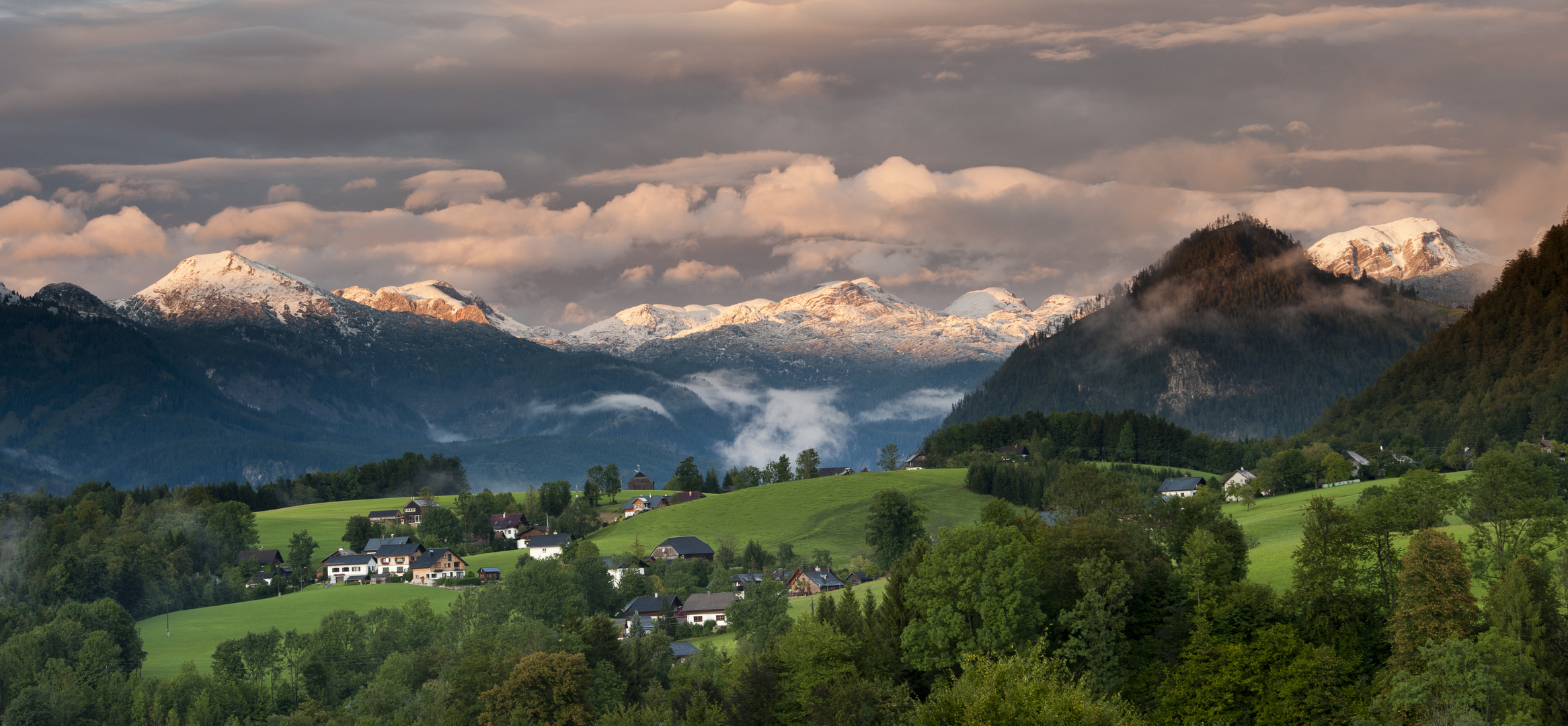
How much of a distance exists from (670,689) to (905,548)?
161 feet

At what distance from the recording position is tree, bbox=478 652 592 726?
73500 millimetres

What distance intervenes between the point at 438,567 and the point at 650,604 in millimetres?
46288

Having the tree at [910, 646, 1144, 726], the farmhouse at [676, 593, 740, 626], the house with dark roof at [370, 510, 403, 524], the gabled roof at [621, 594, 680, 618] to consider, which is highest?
the house with dark roof at [370, 510, 403, 524]

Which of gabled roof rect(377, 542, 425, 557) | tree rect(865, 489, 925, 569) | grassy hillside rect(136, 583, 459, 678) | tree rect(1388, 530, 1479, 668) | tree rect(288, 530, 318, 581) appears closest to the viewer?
tree rect(1388, 530, 1479, 668)

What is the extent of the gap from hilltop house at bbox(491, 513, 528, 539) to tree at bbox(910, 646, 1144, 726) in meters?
142

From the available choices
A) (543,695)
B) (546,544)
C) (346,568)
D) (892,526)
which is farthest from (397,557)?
(543,695)

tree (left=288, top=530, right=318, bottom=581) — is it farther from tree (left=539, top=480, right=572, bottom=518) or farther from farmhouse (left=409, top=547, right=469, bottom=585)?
tree (left=539, top=480, right=572, bottom=518)

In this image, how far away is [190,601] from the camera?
142 metres

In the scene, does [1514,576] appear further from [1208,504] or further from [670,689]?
[670,689]

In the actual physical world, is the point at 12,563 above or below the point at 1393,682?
above

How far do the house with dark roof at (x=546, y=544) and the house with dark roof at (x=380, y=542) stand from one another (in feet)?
60.9

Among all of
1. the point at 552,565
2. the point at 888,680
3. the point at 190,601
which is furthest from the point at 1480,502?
the point at 190,601

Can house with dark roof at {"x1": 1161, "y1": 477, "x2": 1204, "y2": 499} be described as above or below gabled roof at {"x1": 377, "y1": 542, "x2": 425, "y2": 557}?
below

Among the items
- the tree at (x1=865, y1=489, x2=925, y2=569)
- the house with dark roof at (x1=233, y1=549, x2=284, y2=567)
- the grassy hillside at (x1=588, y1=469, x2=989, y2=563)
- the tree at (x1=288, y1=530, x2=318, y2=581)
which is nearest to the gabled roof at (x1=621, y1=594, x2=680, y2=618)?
the tree at (x1=865, y1=489, x2=925, y2=569)
